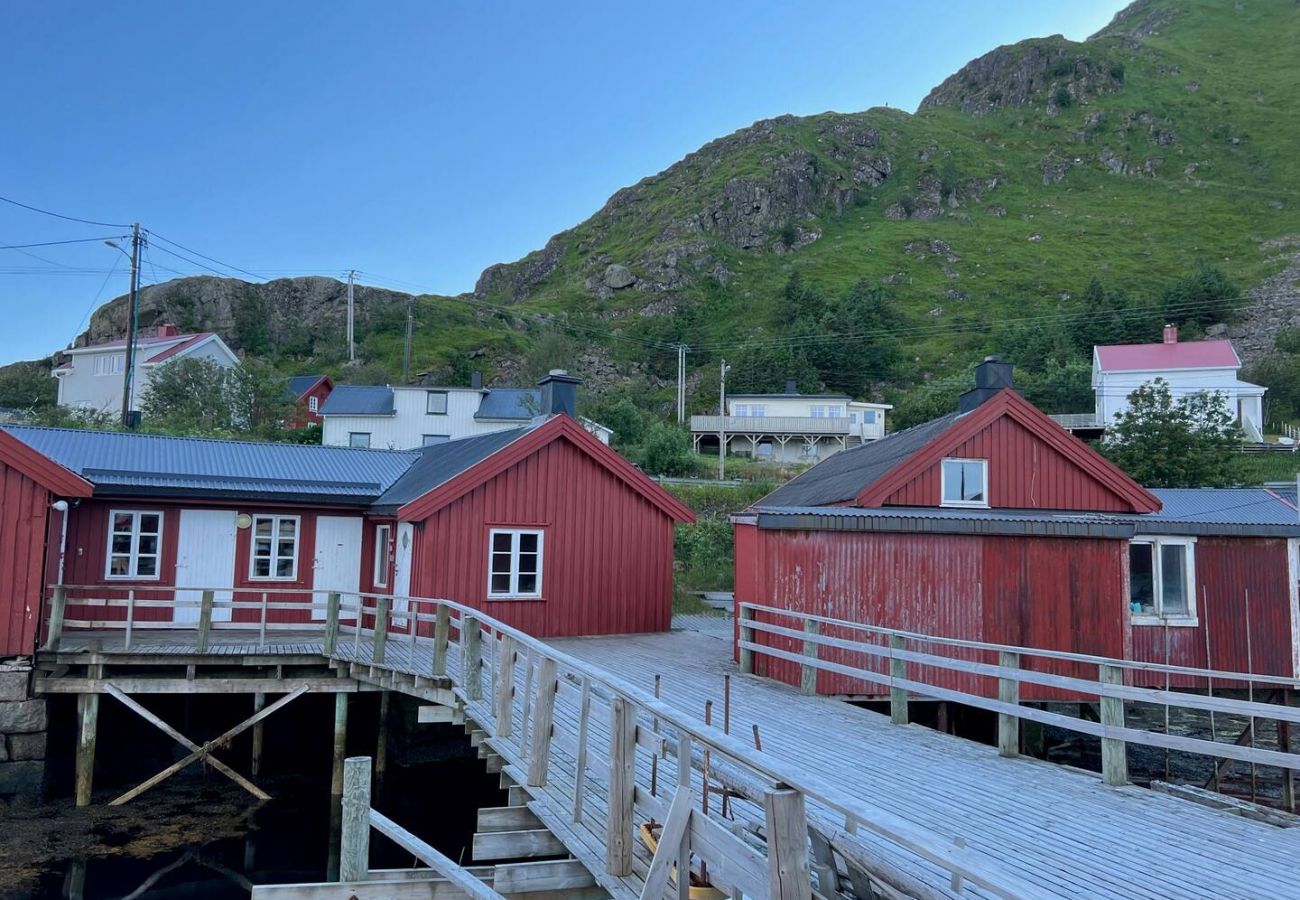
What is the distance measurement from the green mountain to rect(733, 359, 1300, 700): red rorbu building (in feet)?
134

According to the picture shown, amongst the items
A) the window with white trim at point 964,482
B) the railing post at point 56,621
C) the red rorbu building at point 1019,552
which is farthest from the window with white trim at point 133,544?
the window with white trim at point 964,482

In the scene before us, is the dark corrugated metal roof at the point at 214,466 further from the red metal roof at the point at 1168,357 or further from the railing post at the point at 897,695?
the red metal roof at the point at 1168,357

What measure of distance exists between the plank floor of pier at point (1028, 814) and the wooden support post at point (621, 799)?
1.34m

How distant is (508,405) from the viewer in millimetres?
49250

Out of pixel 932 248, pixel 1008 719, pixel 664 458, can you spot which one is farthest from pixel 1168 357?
pixel 932 248

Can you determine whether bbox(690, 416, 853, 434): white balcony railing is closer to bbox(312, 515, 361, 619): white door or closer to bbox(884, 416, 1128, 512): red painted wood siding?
bbox(312, 515, 361, 619): white door

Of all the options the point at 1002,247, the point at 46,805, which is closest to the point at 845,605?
the point at 46,805

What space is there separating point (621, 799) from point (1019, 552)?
874cm

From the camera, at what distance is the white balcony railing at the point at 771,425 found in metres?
60.3

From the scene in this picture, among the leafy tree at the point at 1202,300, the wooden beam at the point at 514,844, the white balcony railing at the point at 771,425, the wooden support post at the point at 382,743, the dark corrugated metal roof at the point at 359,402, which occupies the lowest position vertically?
the wooden support post at the point at 382,743

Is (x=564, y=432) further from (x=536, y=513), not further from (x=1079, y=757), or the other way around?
(x=1079, y=757)

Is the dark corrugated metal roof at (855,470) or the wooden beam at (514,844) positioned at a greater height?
the dark corrugated metal roof at (855,470)

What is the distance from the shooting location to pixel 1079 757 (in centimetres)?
1777

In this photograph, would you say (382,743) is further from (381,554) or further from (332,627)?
(381,554)
